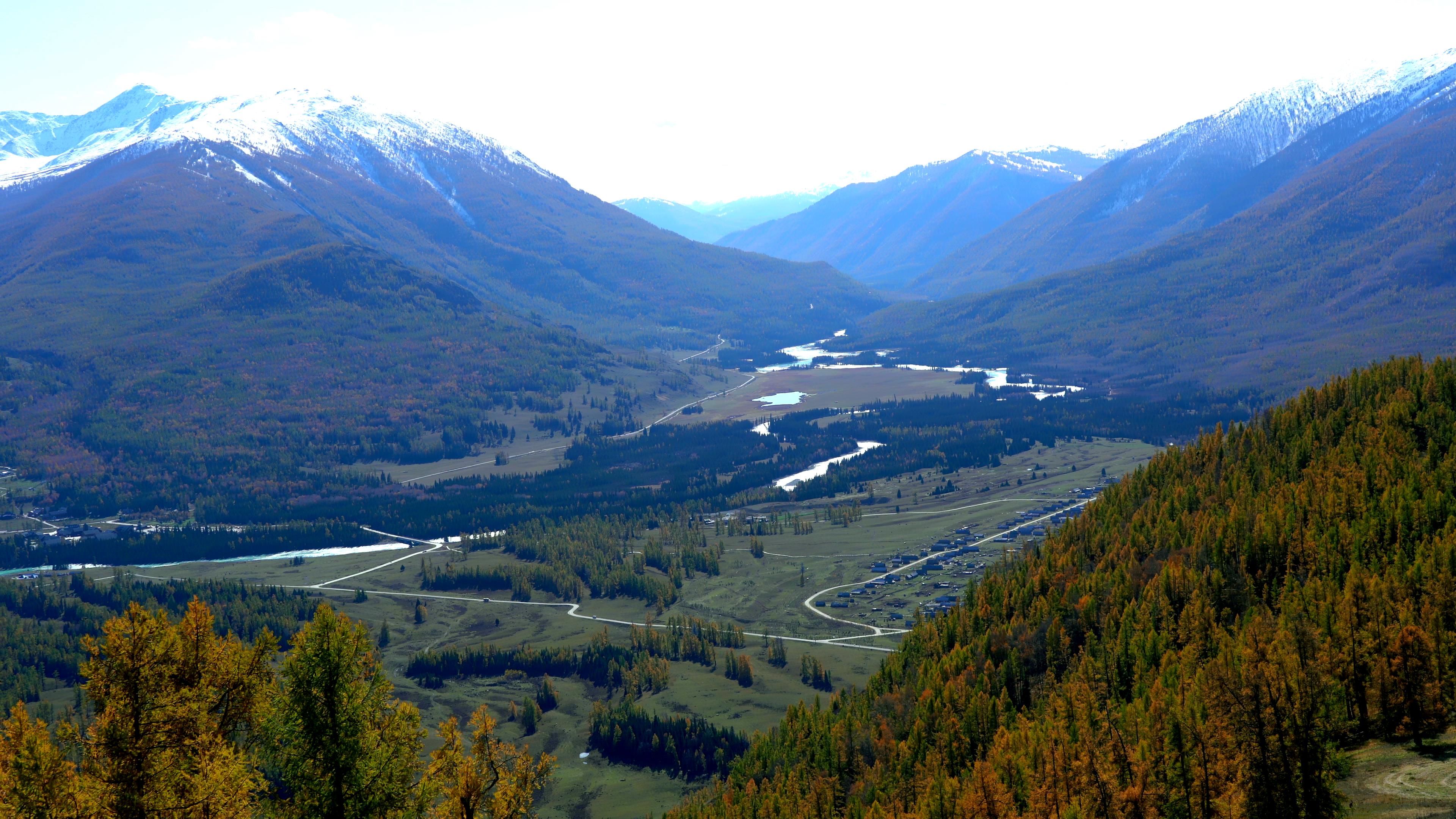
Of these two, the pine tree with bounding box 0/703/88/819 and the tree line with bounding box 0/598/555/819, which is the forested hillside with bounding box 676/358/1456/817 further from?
the pine tree with bounding box 0/703/88/819

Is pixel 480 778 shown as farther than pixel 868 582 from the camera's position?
No

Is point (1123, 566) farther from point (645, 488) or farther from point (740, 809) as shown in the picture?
point (645, 488)

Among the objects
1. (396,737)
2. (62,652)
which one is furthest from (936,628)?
(62,652)

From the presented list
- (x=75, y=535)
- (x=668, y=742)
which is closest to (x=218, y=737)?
(x=668, y=742)

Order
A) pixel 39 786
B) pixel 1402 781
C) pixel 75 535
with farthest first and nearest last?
pixel 75 535, pixel 1402 781, pixel 39 786

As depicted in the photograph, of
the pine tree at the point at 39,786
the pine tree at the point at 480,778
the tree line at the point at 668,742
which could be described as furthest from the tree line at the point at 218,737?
the tree line at the point at 668,742

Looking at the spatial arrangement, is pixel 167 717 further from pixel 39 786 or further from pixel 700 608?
pixel 700 608

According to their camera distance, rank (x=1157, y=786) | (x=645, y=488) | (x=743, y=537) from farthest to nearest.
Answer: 1. (x=645, y=488)
2. (x=743, y=537)
3. (x=1157, y=786)
